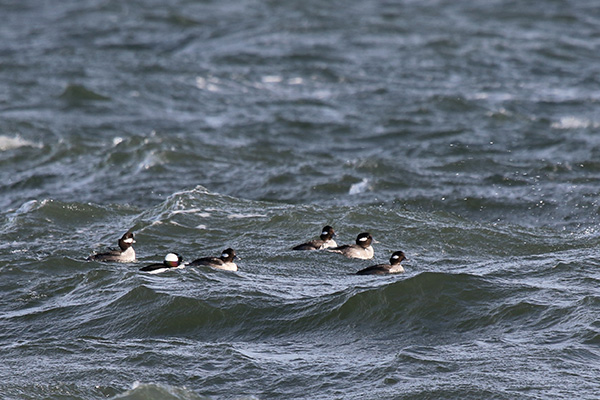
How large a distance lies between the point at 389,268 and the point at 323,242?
156 cm

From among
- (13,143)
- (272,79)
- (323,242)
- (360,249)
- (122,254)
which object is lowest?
(272,79)

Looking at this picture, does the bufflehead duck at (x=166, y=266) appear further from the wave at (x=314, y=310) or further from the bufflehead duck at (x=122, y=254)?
the bufflehead duck at (x=122, y=254)

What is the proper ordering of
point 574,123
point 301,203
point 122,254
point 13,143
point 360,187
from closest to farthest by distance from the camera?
1. point 122,254
2. point 301,203
3. point 360,187
4. point 13,143
5. point 574,123

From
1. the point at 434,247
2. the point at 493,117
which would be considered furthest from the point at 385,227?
the point at 493,117

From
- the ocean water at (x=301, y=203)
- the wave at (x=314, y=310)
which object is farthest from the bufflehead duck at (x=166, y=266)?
the wave at (x=314, y=310)

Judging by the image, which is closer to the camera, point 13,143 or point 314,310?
point 314,310

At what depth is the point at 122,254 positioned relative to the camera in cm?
1419

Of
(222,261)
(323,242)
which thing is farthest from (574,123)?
(222,261)

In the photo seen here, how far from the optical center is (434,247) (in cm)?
1495

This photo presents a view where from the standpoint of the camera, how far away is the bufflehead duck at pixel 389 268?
13.5 meters

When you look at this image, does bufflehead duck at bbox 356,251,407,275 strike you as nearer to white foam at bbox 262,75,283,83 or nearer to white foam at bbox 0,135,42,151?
white foam at bbox 0,135,42,151

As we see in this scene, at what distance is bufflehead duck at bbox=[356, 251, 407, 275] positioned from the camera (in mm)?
13531

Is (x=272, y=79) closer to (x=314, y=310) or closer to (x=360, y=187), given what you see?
(x=360, y=187)

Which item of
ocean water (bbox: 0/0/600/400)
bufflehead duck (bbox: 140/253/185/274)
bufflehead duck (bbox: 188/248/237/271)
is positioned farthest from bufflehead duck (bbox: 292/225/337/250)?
bufflehead duck (bbox: 140/253/185/274)
